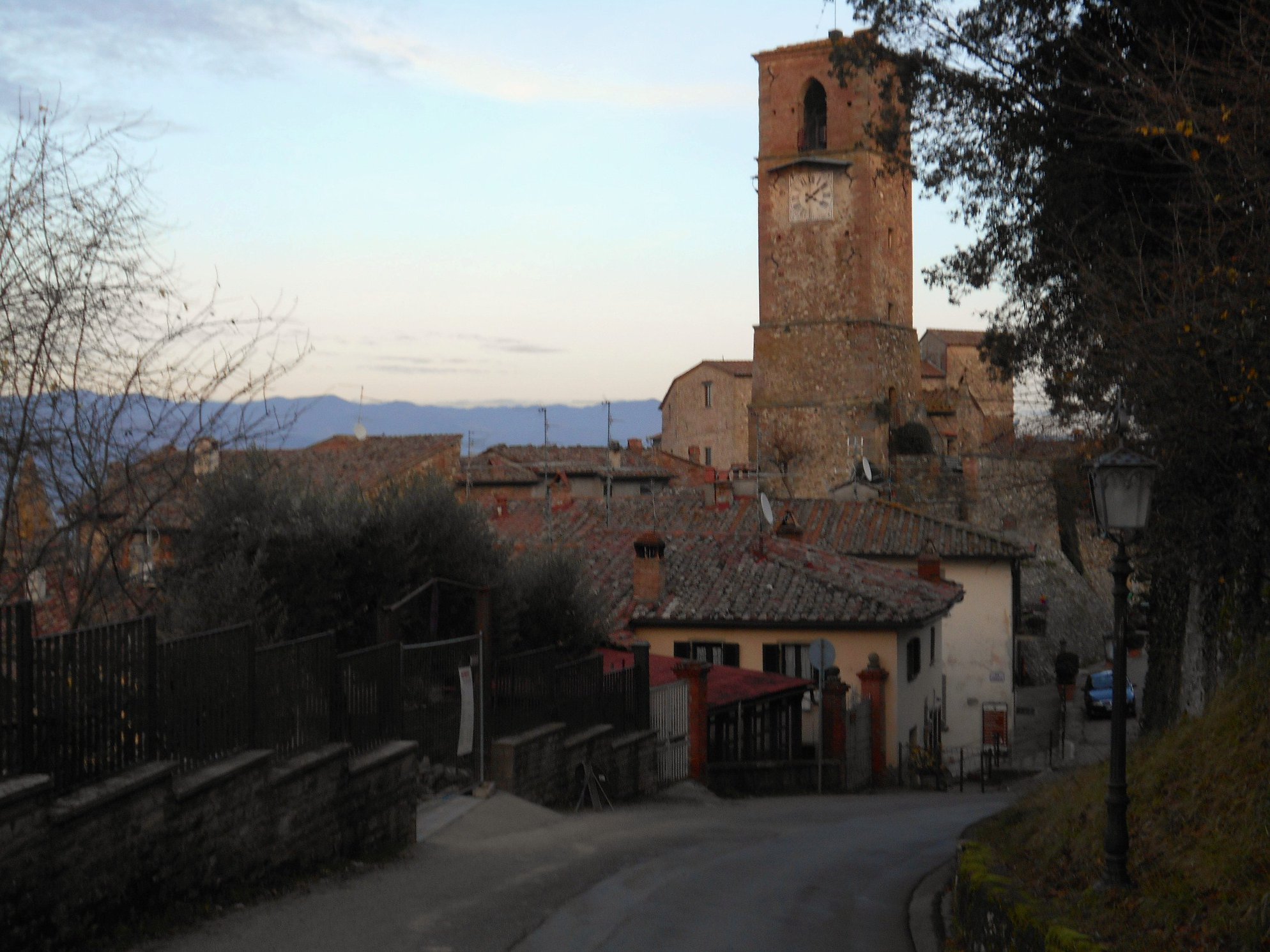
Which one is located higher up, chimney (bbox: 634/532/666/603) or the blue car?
chimney (bbox: 634/532/666/603)

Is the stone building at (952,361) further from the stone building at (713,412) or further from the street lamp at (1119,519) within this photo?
the street lamp at (1119,519)

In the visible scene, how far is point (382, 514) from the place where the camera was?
16.3 meters

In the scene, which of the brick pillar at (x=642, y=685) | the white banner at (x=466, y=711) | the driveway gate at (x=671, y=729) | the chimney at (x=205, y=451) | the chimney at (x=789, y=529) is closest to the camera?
the chimney at (x=205, y=451)

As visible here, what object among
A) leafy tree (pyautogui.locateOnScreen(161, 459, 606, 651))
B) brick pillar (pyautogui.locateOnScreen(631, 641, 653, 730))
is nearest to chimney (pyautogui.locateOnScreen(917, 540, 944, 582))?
brick pillar (pyautogui.locateOnScreen(631, 641, 653, 730))

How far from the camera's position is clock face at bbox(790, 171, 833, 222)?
5516 centimetres

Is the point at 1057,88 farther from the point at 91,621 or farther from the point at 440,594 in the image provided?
the point at 91,621

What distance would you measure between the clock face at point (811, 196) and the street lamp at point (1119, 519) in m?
48.4

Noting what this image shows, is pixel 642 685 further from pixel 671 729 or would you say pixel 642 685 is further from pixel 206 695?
pixel 206 695

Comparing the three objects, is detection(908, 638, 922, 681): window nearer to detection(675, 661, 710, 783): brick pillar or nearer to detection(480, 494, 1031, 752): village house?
detection(480, 494, 1031, 752): village house

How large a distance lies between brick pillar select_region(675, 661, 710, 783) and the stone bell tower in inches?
1348

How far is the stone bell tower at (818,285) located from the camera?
54938 millimetres

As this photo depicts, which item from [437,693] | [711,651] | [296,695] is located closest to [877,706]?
[711,651]

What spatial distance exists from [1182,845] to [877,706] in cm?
1894

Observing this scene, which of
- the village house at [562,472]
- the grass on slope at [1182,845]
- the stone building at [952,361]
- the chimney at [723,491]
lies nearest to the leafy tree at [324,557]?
the grass on slope at [1182,845]
